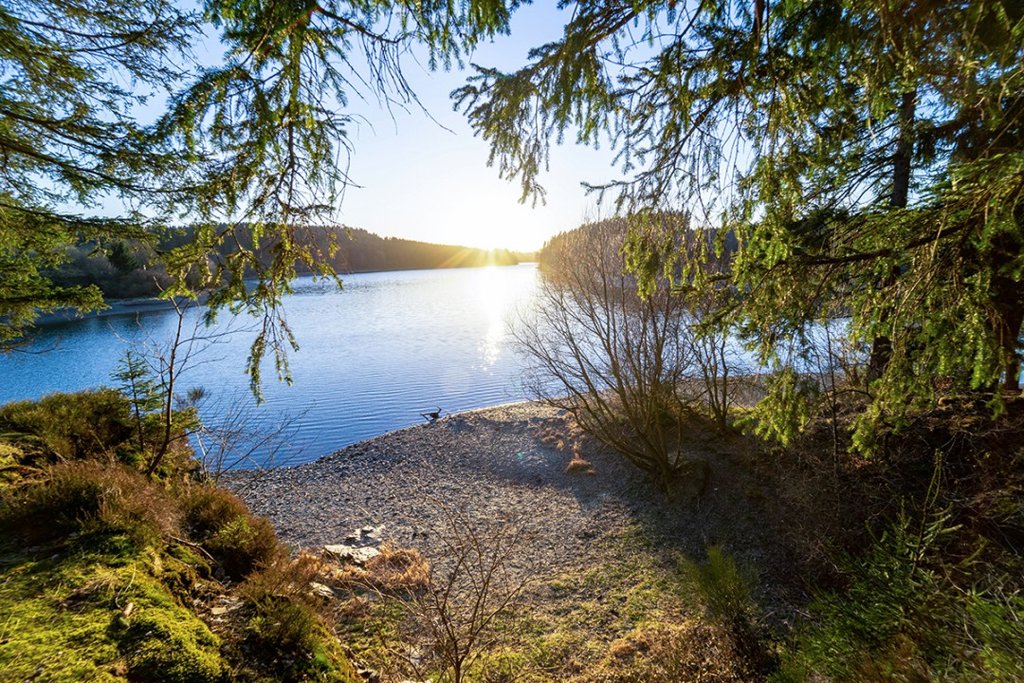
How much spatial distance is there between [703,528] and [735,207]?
7186mm

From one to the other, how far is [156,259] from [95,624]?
116 inches

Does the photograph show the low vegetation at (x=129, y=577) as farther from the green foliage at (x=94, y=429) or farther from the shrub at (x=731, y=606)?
the shrub at (x=731, y=606)

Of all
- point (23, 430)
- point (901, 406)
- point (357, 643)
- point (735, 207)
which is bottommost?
point (357, 643)

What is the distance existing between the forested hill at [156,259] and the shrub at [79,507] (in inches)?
66.1

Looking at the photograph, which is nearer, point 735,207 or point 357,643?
point 735,207

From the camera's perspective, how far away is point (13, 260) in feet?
16.4

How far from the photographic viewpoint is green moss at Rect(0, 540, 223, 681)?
2.16 metres

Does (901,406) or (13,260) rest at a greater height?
(13,260)

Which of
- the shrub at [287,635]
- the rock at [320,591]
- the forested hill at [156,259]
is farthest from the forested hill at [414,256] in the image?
the shrub at [287,635]

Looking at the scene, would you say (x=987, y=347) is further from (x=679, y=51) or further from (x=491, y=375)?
(x=491, y=375)

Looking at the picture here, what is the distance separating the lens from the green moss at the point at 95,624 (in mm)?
2158

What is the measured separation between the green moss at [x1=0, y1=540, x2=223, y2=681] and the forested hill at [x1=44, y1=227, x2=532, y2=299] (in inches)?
75.1

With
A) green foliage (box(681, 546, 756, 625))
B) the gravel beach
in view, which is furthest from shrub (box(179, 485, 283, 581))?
green foliage (box(681, 546, 756, 625))

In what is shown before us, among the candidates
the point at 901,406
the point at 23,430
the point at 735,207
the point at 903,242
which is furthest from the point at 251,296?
the point at 23,430
